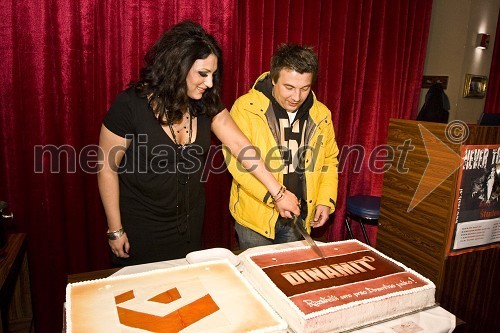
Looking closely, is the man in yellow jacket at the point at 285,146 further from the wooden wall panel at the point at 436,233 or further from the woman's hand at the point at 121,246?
the woman's hand at the point at 121,246

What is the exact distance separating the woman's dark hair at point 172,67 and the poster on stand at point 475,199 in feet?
3.80

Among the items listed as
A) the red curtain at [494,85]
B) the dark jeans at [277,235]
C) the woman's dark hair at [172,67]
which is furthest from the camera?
the red curtain at [494,85]

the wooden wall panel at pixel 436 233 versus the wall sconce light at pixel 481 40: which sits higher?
the wall sconce light at pixel 481 40

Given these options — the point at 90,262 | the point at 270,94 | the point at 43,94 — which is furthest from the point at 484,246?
the point at 43,94

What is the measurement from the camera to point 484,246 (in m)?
1.75

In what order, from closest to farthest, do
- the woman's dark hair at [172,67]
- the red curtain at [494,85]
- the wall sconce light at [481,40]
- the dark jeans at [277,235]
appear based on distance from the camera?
the woman's dark hair at [172,67]
the dark jeans at [277,235]
the wall sconce light at [481,40]
the red curtain at [494,85]

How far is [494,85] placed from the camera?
4.24 metres

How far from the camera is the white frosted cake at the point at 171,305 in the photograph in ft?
2.90

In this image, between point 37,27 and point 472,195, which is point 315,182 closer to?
point 472,195

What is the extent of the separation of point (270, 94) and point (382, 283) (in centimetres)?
121

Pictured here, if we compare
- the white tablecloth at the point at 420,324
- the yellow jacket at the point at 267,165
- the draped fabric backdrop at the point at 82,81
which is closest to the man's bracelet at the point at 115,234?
the yellow jacket at the point at 267,165

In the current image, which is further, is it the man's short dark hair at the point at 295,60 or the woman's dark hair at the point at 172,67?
the man's short dark hair at the point at 295,60

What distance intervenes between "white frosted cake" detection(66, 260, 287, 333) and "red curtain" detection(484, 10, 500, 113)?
4244mm

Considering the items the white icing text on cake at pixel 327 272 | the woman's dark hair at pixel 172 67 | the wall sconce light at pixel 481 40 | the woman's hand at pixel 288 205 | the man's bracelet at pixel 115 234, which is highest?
the wall sconce light at pixel 481 40
